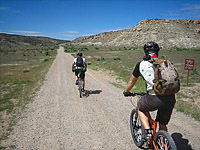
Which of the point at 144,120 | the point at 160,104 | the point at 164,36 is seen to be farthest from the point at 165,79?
the point at 164,36

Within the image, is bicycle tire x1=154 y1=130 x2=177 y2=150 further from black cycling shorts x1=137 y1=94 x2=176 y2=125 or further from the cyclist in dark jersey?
black cycling shorts x1=137 y1=94 x2=176 y2=125

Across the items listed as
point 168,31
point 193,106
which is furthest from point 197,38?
point 193,106

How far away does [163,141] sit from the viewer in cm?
260

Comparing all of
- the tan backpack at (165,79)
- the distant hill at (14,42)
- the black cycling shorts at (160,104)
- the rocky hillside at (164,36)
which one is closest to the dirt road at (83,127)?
the black cycling shorts at (160,104)

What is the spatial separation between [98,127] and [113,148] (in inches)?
41.3

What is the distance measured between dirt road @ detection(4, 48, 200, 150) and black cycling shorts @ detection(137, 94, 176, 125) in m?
1.37

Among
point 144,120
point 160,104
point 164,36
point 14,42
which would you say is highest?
point 14,42

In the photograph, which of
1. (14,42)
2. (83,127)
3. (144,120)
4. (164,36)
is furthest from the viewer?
(14,42)

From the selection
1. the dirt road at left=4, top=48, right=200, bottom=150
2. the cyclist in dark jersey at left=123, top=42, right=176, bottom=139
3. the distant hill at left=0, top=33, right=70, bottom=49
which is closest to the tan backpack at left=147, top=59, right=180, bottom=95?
the cyclist in dark jersey at left=123, top=42, right=176, bottom=139

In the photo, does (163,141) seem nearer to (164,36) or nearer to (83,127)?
(83,127)

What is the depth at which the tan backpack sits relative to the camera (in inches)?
92.6

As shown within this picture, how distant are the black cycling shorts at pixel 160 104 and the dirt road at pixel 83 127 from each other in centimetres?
137

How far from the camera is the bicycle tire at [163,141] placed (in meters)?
2.38

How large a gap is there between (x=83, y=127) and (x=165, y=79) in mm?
3176
